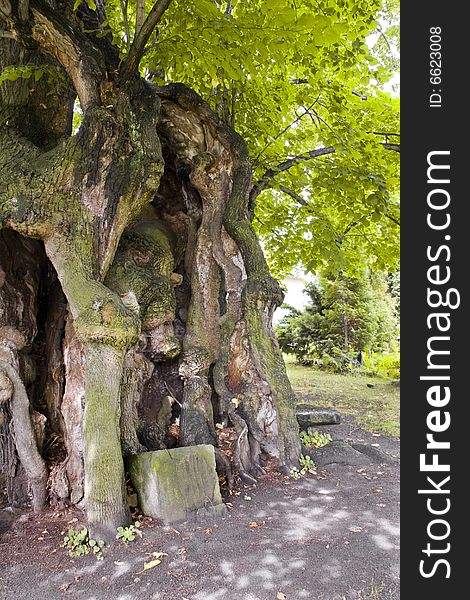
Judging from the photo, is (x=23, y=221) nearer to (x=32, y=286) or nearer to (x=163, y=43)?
(x=32, y=286)

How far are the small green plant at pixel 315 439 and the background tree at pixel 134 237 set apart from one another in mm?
890

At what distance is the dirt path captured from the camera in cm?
312

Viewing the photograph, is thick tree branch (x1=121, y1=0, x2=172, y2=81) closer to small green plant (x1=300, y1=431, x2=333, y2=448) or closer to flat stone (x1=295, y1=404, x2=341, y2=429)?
small green plant (x1=300, y1=431, x2=333, y2=448)

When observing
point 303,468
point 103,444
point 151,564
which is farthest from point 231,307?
point 151,564

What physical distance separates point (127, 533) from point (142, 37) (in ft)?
14.6

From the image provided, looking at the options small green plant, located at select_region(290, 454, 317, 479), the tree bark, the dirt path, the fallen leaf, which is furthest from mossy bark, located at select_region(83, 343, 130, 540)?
small green plant, located at select_region(290, 454, 317, 479)

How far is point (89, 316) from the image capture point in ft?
13.4

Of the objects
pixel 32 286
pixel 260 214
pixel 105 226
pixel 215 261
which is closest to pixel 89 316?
pixel 105 226

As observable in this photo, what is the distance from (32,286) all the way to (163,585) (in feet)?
11.3

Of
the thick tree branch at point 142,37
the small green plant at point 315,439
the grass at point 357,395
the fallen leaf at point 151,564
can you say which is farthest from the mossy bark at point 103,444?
the grass at point 357,395

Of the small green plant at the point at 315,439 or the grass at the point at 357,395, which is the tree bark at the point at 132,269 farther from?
the grass at the point at 357,395

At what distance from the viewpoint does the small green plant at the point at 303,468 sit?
5285 millimetres

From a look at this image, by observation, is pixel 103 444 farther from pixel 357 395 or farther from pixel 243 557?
pixel 357 395

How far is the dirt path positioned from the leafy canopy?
4.27 metres
